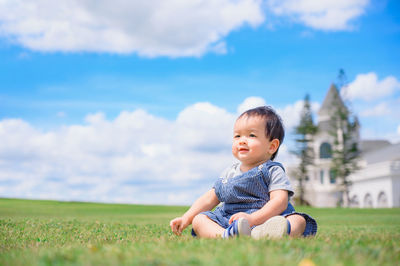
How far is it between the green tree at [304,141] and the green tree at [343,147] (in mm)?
2904

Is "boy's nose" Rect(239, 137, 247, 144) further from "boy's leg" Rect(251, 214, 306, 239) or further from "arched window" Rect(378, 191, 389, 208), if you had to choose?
"arched window" Rect(378, 191, 389, 208)

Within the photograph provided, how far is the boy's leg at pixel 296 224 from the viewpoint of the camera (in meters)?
3.84

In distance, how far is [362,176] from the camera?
180 ft

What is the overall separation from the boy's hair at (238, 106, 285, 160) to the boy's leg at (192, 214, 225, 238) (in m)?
1.05

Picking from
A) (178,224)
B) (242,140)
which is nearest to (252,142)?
(242,140)

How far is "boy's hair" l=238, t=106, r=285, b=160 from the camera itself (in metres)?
4.23

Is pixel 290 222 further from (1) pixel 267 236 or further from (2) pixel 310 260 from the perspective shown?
(2) pixel 310 260

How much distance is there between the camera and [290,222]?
12.9ft

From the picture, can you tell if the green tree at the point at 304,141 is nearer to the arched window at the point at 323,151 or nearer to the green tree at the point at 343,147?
the green tree at the point at 343,147

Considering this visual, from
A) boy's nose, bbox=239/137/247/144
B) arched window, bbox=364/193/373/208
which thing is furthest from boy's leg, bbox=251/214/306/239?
arched window, bbox=364/193/373/208

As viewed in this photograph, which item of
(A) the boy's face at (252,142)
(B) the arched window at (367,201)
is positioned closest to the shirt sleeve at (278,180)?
(A) the boy's face at (252,142)

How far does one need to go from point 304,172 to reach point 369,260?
168 ft

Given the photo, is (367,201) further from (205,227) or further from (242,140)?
(205,227)

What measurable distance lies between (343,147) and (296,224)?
4755 cm
